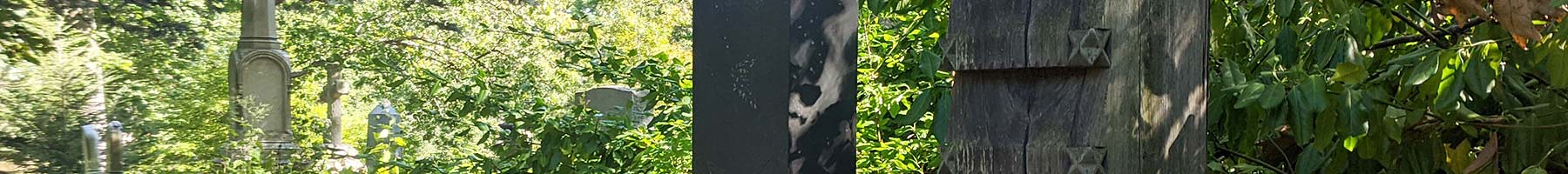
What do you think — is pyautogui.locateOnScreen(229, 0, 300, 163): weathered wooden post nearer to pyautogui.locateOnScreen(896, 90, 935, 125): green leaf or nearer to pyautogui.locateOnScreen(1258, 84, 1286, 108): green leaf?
pyautogui.locateOnScreen(896, 90, 935, 125): green leaf

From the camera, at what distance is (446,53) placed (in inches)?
324

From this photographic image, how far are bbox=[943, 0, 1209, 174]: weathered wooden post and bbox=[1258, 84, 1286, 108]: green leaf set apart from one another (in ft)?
1.05

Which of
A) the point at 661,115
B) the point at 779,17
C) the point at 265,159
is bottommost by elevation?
the point at 265,159

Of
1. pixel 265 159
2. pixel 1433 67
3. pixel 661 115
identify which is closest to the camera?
pixel 1433 67

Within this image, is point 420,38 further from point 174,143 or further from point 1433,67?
point 1433,67

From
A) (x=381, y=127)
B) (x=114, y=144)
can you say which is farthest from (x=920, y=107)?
(x=381, y=127)

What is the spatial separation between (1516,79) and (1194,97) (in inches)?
36.9

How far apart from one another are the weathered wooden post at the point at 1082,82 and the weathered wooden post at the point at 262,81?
5.45 metres

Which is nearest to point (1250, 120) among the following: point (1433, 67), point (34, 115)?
point (1433, 67)

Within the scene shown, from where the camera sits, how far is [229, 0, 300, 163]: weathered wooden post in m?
→ 6.21

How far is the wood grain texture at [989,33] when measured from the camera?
1093 millimetres

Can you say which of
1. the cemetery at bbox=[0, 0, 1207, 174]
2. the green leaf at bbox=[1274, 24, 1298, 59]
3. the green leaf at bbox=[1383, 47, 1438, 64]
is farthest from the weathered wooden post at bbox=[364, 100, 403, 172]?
the green leaf at bbox=[1383, 47, 1438, 64]

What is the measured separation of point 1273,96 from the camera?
147 centimetres

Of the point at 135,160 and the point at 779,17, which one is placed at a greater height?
the point at 779,17
